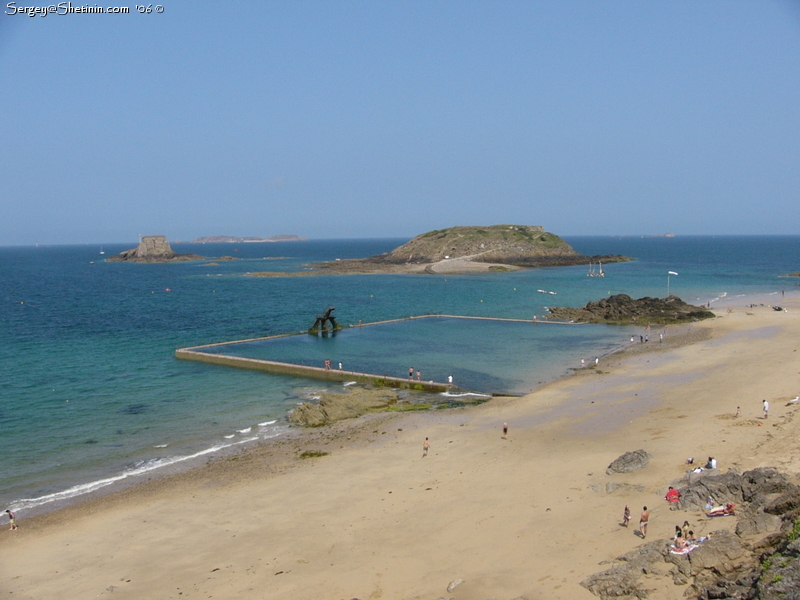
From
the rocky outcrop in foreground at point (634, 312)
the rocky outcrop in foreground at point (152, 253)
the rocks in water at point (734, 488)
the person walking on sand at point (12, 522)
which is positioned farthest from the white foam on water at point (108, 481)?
the rocky outcrop in foreground at point (152, 253)

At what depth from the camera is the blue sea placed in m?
25.3

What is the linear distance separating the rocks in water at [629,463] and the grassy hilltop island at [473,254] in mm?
104132

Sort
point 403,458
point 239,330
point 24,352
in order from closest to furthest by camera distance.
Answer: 1. point 403,458
2. point 24,352
3. point 239,330

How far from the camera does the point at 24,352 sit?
1789 inches

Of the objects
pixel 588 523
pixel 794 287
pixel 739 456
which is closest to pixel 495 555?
pixel 588 523

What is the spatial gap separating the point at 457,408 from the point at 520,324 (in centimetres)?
2812

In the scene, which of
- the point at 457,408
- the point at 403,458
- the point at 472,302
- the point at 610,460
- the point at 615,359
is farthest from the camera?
the point at 472,302

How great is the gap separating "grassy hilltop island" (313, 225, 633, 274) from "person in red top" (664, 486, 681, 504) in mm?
107502

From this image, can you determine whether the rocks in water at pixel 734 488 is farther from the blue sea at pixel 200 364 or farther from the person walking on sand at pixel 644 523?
the blue sea at pixel 200 364

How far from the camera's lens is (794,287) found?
85.5 m

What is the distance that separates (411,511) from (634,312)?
46.8 metres

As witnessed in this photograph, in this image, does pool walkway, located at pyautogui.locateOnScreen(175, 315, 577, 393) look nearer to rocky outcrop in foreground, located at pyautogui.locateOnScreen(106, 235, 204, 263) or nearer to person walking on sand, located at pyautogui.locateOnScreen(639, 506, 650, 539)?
person walking on sand, located at pyautogui.locateOnScreen(639, 506, 650, 539)

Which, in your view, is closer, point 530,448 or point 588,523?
point 588,523

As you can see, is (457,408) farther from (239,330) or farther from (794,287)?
(794,287)
